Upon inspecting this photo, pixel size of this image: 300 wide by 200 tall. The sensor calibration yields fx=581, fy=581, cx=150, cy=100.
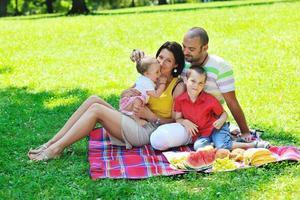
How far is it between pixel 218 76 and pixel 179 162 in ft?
3.56

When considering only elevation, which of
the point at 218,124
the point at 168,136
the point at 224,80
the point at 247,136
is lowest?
the point at 247,136

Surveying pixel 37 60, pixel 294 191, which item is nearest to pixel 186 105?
pixel 294 191

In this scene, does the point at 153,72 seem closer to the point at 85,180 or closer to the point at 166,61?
the point at 166,61

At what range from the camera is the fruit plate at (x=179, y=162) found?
5.33 m

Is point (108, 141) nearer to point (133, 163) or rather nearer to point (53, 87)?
point (133, 163)

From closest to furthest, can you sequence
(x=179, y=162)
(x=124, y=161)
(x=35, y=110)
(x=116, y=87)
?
(x=179, y=162) → (x=124, y=161) → (x=35, y=110) → (x=116, y=87)

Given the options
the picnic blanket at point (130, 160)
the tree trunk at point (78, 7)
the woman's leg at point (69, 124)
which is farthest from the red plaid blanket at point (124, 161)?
the tree trunk at point (78, 7)

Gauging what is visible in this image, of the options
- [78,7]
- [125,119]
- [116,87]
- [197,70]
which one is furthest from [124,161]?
[78,7]

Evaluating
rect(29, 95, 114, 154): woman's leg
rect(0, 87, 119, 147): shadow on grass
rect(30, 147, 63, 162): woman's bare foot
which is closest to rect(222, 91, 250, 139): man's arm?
rect(29, 95, 114, 154): woman's leg

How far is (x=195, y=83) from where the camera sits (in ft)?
19.4

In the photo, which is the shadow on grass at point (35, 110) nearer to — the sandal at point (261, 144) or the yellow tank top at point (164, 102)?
the yellow tank top at point (164, 102)

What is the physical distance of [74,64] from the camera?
40.1 feet

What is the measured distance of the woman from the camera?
590cm

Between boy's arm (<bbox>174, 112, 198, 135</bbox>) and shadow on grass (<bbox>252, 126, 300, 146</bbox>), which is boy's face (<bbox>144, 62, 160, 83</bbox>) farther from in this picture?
shadow on grass (<bbox>252, 126, 300, 146</bbox>)
